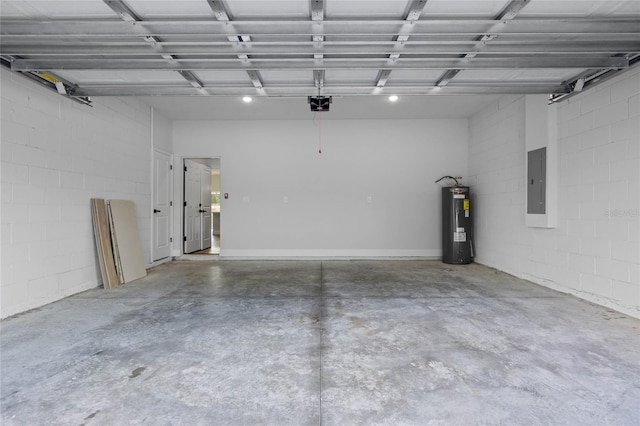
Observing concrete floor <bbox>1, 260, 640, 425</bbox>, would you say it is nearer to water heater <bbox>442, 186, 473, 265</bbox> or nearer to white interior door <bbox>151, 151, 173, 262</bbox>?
water heater <bbox>442, 186, 473, 265</bbox>

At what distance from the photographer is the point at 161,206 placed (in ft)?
19.9

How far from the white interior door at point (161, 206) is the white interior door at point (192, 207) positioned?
1.27 feet

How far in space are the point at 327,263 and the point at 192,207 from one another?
11.0 ft

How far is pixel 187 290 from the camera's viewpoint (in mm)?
4109

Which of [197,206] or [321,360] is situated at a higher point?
[197,206]

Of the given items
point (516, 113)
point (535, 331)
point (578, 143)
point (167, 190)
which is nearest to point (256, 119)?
point (167, 190)

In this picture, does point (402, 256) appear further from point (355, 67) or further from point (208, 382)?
point (208, 382)

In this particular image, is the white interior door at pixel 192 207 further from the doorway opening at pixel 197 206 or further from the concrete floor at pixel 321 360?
the concrete floor at pixel 321 360

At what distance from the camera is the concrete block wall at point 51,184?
10.1 feet

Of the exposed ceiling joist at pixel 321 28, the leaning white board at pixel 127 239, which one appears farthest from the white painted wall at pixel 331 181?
the exposed ceiling joist at pixel 321 28

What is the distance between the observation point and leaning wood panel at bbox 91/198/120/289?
165 inches

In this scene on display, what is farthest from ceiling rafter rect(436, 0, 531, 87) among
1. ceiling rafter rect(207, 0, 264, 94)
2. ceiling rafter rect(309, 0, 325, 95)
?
ceiling rafter rect(207, 0, 264, 94)

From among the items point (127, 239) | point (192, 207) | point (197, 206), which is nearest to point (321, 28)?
point (127, 239)

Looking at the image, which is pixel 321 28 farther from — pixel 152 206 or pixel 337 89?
pixel 152 206
